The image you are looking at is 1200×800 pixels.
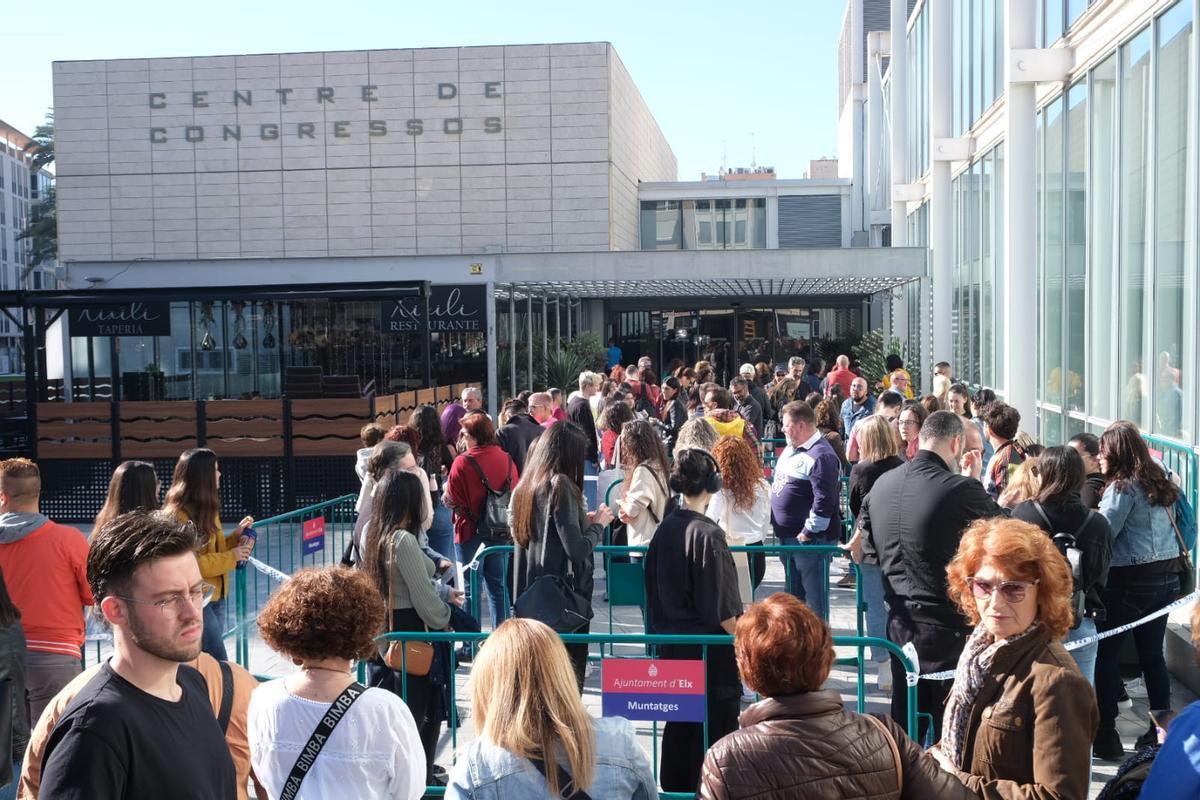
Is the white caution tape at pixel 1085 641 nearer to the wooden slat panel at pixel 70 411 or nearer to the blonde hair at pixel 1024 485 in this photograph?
the blonde hair at pixel 1024 485

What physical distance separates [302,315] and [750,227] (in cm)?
1786

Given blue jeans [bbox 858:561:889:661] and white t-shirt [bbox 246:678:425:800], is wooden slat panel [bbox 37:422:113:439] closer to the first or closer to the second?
blue jeans [bbox 858:561:889:661]

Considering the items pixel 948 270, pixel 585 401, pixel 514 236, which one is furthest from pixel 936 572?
pixel 514 236

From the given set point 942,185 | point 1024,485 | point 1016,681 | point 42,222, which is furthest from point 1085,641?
point 42,222

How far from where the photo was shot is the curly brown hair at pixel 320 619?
355cm

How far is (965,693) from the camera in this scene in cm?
362

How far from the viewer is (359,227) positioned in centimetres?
3566

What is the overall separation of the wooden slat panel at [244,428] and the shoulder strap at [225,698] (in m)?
12.3

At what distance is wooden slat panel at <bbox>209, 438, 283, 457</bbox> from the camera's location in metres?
15.5

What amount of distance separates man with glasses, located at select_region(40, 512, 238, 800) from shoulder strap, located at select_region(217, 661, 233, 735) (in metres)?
0.38

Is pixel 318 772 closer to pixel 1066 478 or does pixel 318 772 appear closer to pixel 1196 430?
pixel 1066 478

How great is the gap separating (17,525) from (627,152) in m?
34.1

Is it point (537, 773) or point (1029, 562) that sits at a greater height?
point (1029, 562)

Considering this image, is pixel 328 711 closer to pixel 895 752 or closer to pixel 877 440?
pixel 895 752
